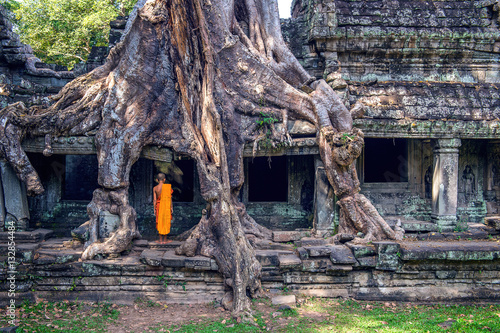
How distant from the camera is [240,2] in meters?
8.56

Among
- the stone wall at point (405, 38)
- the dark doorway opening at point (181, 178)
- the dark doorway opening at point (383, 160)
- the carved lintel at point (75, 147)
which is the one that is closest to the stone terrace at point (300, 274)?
the carved lintel at point (75, 147)

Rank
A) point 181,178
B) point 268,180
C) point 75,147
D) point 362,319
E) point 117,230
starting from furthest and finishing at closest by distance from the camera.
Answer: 1. point 268,180
2. point 181,178
3. point 75,147
4. point 117,230
5. point 362,319

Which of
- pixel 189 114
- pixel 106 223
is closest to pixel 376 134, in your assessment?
pixel 189 114

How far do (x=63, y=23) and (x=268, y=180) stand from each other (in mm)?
11542

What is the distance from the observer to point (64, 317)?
5527mm

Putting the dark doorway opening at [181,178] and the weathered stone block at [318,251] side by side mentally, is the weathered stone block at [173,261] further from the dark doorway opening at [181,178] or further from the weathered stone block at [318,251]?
the dark doorway opening at [181,178]

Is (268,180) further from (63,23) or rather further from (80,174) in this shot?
(63,23)

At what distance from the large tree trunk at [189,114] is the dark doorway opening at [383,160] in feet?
7.96

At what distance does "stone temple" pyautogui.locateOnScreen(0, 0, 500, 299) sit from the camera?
7.55m

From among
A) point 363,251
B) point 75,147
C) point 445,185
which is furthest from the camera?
point 445,185

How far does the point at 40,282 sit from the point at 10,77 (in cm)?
505

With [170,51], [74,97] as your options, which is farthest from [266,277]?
[74,97]

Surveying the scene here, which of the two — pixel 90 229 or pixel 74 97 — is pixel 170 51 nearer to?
pixel 74 97

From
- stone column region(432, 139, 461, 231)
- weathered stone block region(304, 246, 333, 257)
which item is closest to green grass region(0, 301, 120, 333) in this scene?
weathered stone block region(304, 246, 333, 257)
